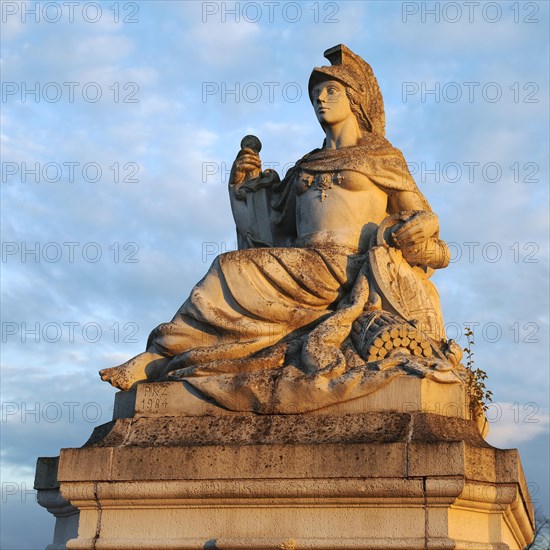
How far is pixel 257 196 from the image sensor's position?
38.0ft

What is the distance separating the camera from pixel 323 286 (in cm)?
985

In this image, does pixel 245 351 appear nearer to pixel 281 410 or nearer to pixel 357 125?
pixel 281 410

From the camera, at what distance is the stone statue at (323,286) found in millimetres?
8938

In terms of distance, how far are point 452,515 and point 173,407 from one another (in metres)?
2.61

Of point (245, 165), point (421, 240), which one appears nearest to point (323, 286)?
point (421, 240)

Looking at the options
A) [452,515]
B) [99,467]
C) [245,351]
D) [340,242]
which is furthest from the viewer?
[340,242]

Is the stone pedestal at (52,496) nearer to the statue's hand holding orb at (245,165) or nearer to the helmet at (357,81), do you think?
the statue's hand holding orb at (245,165)

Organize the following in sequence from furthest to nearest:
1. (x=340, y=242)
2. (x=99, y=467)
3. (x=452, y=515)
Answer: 1. (x=340, y=242)
2. (x=99, y=467)
3. (x=452, y=515)

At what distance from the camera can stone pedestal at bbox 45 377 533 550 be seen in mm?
8031

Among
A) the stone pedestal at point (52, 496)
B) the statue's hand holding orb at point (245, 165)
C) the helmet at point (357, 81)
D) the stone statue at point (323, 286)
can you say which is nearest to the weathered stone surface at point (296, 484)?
the stone statue at point (323, 286)

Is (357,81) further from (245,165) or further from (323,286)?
(323,286)

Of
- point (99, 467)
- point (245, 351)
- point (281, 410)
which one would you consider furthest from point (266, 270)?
point (99, 467)

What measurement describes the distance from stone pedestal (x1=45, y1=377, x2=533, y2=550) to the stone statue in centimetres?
30

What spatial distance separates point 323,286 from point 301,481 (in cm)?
225
